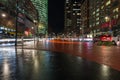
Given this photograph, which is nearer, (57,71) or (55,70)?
(57,71)

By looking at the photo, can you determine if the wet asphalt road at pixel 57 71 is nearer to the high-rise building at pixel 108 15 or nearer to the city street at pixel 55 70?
the city street at pixel 55 70

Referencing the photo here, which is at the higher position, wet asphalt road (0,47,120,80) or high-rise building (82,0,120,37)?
high-rise building (82,0,120,37)

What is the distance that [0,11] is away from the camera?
97.6 metres

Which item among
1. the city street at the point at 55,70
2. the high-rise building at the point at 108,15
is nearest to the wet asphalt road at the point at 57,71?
the city street at the point at 55,70

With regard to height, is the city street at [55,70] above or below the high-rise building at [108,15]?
below

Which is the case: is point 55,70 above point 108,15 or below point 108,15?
below

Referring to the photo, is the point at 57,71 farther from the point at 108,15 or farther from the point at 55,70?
the point at 108,15

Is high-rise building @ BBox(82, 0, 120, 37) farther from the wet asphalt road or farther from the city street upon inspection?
the wet asphalt road

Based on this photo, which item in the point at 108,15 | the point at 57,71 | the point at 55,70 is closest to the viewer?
the point at 57,71

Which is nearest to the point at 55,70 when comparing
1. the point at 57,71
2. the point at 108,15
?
the point at 57,71

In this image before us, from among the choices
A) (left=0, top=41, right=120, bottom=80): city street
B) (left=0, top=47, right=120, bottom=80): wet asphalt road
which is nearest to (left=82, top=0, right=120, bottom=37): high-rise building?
(left=0, top=41, right=120, bottom=80): city street

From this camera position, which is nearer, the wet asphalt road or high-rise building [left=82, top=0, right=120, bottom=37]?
the wet asphalt road

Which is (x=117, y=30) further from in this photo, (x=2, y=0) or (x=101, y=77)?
(x=101, y=77)

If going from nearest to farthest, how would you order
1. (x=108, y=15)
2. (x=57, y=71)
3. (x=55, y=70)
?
(x=57, y=71), (x=55, y=70), (x=108, y=15)
